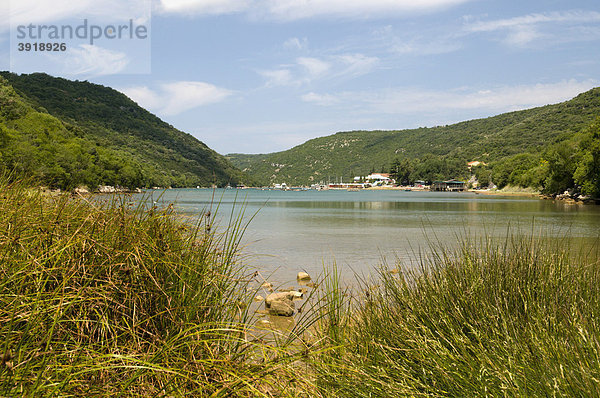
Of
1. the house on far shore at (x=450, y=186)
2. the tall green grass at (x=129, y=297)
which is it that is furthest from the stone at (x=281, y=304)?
the house on far shore at (x=450, y=186)

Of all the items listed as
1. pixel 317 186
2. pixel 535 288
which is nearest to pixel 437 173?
pixel 317 186

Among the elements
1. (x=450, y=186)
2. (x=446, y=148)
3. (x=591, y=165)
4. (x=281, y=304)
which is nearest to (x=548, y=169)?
(x=591, y=165)

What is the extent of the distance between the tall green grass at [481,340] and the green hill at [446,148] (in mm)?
94768

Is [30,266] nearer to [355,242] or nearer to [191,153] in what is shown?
[355,242]

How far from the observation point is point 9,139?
3756 centimetres

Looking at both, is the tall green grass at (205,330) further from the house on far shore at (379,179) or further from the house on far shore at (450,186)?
the house on far shore at (379,179)

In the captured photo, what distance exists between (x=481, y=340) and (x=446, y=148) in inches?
6681

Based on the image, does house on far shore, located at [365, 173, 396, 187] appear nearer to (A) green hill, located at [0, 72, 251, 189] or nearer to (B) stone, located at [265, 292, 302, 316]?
(A) green hill, located at [0, 72, 251, 189]

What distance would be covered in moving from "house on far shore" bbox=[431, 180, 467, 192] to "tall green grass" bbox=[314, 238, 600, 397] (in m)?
131

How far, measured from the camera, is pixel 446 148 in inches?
6363

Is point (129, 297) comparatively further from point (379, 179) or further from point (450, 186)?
point (379, 179)

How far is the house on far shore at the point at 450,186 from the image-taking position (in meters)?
128

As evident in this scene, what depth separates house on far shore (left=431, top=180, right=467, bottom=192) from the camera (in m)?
128

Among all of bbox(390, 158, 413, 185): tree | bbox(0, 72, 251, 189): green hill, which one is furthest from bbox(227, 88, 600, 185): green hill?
bbox(0, 72, 251, 189): green hill
